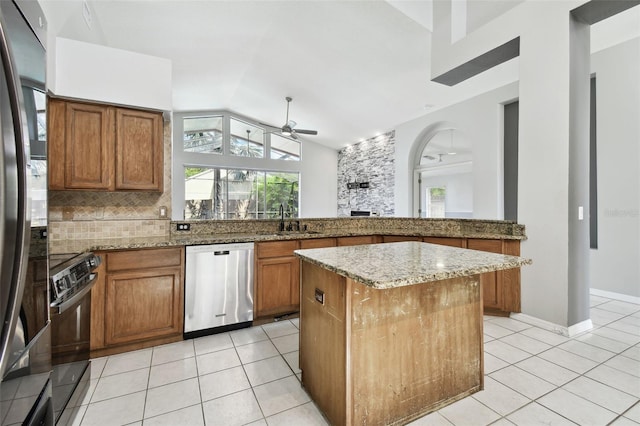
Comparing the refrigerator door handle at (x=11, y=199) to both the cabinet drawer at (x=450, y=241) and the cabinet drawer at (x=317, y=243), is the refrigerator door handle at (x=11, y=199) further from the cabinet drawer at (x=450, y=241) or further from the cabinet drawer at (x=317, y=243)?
the cabinet drawer at (x=450, y=241)

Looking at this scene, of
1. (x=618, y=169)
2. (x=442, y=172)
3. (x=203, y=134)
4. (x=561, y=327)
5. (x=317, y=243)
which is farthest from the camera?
(x=203, y=134)

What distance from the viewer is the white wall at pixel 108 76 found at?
2.47m

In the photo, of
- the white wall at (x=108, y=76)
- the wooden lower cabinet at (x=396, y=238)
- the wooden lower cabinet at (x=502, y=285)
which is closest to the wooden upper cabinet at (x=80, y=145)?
the white wall at (x=108, y=76)

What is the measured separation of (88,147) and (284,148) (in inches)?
265

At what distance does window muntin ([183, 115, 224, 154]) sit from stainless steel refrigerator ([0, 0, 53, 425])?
760 cm

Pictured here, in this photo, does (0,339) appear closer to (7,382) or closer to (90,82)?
(7,382)

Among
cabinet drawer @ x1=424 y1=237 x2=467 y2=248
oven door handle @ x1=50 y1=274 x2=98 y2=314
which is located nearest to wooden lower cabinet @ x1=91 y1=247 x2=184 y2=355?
oven door handle @ x1=50 y1=274 x2=98 y2=314

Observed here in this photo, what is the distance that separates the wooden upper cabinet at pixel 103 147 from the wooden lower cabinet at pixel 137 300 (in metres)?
0.73

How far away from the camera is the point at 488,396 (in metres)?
1.83

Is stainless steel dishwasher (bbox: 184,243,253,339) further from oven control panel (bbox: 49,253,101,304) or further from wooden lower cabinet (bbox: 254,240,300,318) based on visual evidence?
oven control panel (bbox: 49,253,101,304)

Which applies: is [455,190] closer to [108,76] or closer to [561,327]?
[561,327]

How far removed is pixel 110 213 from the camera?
2.90 meters

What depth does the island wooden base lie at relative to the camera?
4.82 ft

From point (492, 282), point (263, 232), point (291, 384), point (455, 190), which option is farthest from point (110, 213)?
point (455, 190)
